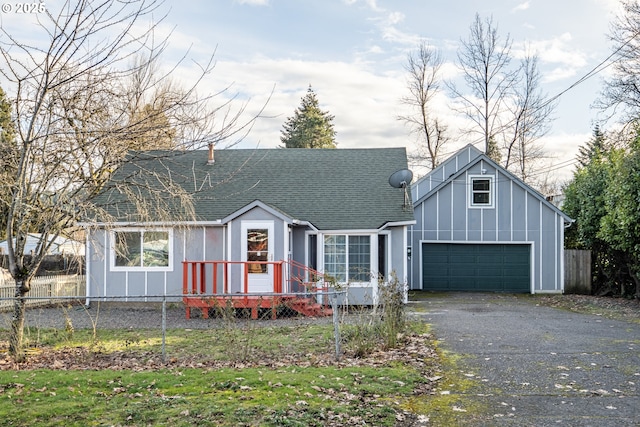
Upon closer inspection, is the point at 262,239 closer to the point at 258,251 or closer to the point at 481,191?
the point at 258,251

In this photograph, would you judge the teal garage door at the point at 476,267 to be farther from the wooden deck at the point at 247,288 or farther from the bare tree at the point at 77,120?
the bare tree at the point at 77,120

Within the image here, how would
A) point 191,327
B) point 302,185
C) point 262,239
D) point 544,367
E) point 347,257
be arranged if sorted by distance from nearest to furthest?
point 544,367
point 191,327
point 262,239
point 347,257
point 302,185

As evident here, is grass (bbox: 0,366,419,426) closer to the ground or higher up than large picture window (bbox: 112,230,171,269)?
closer to the ground

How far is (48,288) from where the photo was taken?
1838 cm

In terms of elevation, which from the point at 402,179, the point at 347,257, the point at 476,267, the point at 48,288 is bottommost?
the point at 48,288

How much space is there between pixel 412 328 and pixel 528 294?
11.1 metres

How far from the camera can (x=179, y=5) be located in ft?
27.1

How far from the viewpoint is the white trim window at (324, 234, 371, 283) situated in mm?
17312

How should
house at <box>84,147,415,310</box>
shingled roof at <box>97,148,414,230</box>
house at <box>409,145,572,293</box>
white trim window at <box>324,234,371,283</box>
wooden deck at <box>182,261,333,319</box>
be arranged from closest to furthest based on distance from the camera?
1. wooden deck at <box>182,261,333,319</box>
2. house at <box>84,147,415,310</box>
3. white trim window at <box>324,234,371,283</box>
4. shingled roof at <box>97,148,414,230</box>
5. house at <box>409,145,572,293</box>

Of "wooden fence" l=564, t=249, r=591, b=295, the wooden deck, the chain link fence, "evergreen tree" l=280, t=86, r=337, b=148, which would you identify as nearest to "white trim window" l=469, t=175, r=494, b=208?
"wooden fence" l=564, t=249, r=591, b=295

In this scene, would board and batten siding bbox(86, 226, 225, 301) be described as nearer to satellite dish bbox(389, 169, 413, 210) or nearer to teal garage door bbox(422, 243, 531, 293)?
satellite dish bbox(389, 169, 413, 210)

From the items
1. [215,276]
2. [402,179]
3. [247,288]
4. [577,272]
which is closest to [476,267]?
[577,272]

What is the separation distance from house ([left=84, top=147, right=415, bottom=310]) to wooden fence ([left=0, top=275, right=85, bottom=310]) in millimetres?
2020

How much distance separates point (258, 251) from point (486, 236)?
33.6 feet
